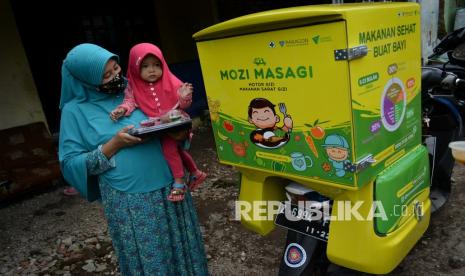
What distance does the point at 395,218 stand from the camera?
66.2 inches

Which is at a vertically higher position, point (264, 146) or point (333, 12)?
point (333, 12)

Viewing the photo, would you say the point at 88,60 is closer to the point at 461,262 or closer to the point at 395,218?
the point at 395,218

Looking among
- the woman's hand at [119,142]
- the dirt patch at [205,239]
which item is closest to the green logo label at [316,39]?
the woman's hand at [119,142]

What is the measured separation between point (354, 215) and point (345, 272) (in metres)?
0.47

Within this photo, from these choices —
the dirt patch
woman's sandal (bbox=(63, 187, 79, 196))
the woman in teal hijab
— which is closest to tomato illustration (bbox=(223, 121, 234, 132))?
the woman in teal hijab

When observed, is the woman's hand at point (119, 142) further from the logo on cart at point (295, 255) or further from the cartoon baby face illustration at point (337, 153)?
the logo on cart at point (295, 255)

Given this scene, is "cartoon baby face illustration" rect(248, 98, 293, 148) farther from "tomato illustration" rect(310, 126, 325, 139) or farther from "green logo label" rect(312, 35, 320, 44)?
"green logo label" rect(312, 35, 320, 44)

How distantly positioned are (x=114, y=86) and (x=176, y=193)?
0.60 meters

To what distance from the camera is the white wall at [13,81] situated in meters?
4.33

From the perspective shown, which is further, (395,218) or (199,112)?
(199,112)

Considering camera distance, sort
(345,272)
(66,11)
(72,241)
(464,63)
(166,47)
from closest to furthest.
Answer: (345,272), (464,63), (72,241), (66,11), (166,47)

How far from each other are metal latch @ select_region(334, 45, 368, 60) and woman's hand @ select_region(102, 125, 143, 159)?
0.91 m

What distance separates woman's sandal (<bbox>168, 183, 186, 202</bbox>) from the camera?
183cm

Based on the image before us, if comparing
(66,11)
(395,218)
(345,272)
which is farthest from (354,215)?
(66,11)
